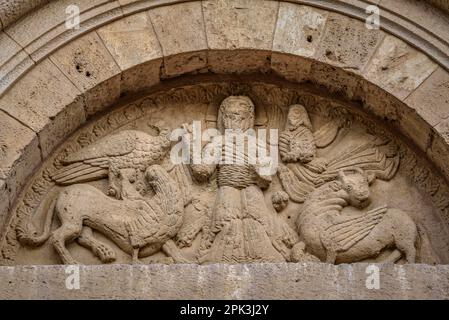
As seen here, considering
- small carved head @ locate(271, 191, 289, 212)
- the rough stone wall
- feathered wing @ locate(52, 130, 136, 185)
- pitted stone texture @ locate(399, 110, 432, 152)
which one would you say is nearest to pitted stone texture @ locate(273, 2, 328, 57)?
the rough stone wall

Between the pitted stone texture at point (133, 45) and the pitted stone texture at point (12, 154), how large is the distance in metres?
0.77

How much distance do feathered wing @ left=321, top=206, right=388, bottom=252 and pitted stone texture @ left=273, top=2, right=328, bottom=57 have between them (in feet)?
3.66

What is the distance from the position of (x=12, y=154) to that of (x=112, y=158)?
714 millimetres

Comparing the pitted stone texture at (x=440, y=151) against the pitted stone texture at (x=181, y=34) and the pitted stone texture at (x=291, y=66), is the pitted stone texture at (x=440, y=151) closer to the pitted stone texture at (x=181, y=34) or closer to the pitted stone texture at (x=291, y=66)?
the pitted stone texture at (x=291, y=66)

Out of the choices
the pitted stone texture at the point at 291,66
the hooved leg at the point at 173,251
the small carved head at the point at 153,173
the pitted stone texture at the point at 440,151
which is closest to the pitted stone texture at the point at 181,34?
the pitted stone texture at the point at 291,66

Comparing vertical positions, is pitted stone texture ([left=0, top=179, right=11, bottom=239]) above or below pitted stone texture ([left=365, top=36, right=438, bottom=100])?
below

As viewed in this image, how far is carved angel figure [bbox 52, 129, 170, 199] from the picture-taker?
7172mm

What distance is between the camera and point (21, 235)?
22.7 ft

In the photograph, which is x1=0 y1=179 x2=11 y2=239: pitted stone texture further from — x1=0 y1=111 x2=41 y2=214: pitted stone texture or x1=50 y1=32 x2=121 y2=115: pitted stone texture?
x1=50 y1=32 x2=121 y2=115: pitted stone texture

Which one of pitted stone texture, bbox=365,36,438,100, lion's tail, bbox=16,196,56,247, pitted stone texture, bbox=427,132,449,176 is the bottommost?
lion's tail, bbox=16,196,56,247

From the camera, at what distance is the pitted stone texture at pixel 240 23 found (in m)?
7.20

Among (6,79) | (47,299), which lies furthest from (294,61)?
(47,299)

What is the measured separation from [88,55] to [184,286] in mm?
1872

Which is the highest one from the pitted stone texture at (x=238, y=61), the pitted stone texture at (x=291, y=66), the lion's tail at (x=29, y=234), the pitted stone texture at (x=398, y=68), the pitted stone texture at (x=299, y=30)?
the pitted stone texture at (x=299, y=30)
